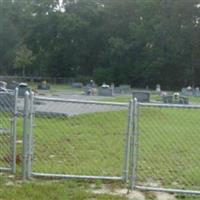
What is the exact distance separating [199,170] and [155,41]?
5321cm

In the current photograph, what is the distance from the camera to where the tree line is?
197 ft

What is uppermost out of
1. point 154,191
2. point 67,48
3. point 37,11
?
point 37,11

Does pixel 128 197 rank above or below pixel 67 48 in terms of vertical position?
below

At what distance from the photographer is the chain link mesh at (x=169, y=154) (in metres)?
7.41

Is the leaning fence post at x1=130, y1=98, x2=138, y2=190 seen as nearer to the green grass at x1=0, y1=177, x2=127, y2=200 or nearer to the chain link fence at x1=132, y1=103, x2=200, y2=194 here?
the chain link fence at x1=132, y1=103, x2=200, y2=194

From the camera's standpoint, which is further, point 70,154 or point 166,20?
point 166,20

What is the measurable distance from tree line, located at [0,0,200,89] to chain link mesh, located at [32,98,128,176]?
45344mm

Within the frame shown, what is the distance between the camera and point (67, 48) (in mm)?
68625

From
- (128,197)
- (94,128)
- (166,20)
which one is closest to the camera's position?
(128,197)

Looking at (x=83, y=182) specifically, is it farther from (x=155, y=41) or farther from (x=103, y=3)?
(x=103, y=3)

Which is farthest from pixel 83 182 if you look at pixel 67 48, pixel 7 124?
pixel 67 48

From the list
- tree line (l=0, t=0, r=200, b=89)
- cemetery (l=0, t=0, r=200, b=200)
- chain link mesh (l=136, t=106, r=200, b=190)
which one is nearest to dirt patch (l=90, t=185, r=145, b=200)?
cemetery (l=0, t=0, r=200, b=200)

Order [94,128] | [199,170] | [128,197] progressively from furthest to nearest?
[94,128] < [199,170] < [128,197]

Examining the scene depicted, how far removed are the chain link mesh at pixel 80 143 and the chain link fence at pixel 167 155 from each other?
46 cm
